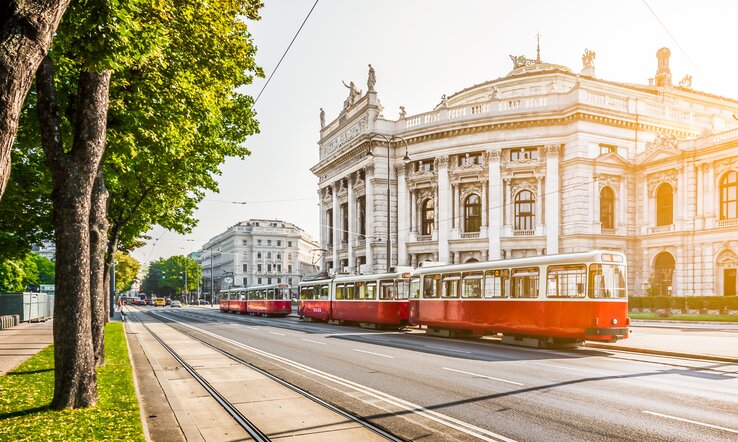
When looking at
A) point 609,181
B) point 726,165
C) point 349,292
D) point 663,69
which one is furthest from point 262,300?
point 663,69

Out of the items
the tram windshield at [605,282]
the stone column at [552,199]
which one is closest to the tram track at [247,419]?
the tram windshield at [605,282]

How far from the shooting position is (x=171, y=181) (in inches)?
772

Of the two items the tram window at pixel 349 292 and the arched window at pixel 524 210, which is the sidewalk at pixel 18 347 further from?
the arched window at pixel 524 210

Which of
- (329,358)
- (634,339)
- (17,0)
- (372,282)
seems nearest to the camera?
(17,0)

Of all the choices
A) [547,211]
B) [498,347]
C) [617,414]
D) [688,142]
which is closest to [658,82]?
[688,142]

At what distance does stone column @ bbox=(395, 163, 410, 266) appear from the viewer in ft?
185

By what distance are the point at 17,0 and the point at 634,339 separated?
2289 centimetres

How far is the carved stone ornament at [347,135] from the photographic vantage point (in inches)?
2405

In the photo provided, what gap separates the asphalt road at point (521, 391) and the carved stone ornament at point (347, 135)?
142 ft

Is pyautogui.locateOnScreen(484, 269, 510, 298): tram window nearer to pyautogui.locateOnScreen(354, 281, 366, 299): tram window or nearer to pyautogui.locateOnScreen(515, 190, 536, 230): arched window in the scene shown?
pyautogui.locateOnScreen(354, 281, 366, 299): tram window

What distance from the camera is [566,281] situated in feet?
64.4

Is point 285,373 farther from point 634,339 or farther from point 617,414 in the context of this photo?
point 634,339

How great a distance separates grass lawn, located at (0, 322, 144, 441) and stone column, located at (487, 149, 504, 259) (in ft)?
129

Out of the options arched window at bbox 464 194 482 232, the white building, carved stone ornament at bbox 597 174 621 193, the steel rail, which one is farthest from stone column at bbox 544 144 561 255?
the white building
